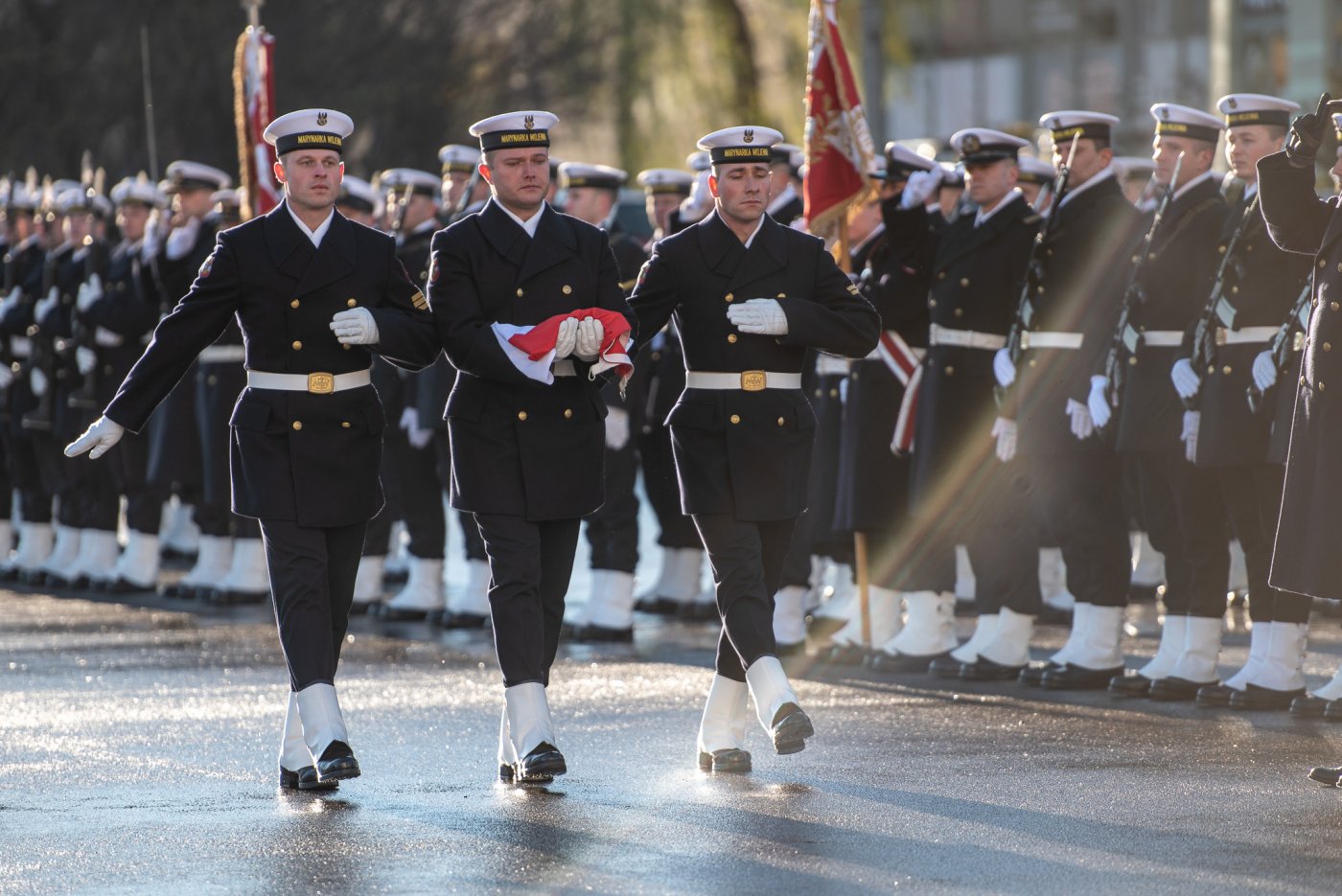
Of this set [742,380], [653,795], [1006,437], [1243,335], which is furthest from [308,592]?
[1243,335]

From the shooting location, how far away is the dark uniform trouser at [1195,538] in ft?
31.0

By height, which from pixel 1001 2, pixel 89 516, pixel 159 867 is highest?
pixel 1001 2

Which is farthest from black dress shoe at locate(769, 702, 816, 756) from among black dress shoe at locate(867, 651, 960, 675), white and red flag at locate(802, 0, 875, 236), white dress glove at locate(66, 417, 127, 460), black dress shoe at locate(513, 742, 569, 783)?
white and red flag at locate(802, 0, 875, 236)

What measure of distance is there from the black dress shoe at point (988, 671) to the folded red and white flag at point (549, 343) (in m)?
3.02

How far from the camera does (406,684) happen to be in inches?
392

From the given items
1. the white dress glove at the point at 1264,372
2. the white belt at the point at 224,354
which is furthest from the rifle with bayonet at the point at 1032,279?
the white belt at the point at 224,354

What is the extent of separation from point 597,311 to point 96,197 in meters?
8.07

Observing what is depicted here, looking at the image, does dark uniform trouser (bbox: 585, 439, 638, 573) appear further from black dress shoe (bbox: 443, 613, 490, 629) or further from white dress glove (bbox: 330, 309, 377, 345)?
white dress glove (bbox: 330, 309, 377, 345)

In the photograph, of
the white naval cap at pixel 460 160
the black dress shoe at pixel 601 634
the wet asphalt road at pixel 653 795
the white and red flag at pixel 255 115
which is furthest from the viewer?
the white naval cap at pixel 460 160

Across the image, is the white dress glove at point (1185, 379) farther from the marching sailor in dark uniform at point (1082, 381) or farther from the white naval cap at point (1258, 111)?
the white naval cap at point (1258, 111)

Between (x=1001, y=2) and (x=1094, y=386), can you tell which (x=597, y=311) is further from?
(x=1001, y=2)

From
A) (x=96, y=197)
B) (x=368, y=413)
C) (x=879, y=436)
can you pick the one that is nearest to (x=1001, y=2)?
(x=96, y=197)

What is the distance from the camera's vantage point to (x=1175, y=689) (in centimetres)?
935

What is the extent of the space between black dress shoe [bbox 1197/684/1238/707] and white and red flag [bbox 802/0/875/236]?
8.83 ft
